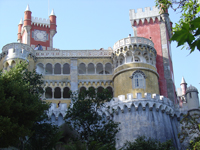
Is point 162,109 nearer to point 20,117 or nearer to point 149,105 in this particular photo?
point 149,105

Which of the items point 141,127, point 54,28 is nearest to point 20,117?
point 141,127

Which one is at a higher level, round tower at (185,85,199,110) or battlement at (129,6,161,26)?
battlement at (129,6,161,26)

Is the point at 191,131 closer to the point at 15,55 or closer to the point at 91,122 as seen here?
the point at 91,122

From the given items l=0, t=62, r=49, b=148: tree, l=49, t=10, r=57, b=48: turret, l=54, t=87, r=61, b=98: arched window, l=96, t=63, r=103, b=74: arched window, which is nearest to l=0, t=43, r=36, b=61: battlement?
l=54, t=87, r=61, b=98: arched window

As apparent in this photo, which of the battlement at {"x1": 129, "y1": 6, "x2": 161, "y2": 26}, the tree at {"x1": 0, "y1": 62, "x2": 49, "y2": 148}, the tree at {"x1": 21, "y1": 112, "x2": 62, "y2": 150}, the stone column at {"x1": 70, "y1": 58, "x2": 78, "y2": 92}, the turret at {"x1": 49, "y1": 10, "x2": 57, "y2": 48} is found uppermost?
the turret at {"x1": 49, "y1": 10, "x2": 57, "y2": 48}

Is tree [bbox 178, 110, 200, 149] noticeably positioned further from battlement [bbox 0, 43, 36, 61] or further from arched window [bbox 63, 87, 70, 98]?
battlement [bbox 0, 43, 36, 61]

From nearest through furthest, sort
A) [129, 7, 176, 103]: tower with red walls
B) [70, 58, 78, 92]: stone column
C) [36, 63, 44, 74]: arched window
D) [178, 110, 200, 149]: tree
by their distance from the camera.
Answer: [178, 110, 200, 149]: tree → [70, 58, 78, 92]: stone column → [129, 7, 176, 103]: tower with red walls → [36, 63, 44, 74]: arched window

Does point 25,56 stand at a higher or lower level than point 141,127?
higher

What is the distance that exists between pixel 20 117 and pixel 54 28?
3887 centimetres

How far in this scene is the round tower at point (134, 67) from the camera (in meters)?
38.6

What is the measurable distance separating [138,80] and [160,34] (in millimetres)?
10856

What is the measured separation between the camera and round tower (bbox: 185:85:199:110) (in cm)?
3756

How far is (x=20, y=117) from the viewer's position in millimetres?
23203

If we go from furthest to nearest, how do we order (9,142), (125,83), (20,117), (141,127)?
(125,83) < (141,127) < (20,117) < (9,142)
